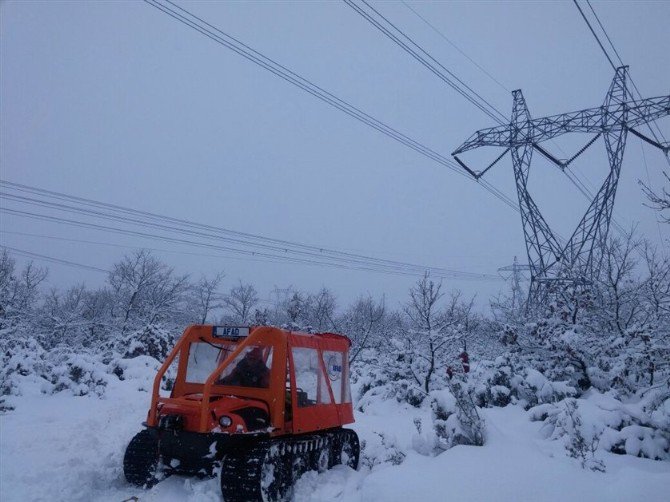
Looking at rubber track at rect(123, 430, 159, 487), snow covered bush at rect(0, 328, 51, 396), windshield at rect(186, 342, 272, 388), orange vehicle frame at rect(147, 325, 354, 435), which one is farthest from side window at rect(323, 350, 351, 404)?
snow covered bush at rect(0, 328, 51, 396)

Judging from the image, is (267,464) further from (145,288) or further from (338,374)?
(145,288)

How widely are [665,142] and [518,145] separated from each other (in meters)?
6.06

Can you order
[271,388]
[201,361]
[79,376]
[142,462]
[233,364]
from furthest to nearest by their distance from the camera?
1. [79,376]
2. [201,361]
3. [233,364]
4. [271,388]
5. [142,462]

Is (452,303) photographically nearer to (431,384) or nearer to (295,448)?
(431,384)

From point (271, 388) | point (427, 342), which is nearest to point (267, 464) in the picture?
point (271, 388)

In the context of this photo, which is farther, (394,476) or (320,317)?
(320,317)

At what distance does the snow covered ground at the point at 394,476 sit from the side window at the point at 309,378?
1.12 meters

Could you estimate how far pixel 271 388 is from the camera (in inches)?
267

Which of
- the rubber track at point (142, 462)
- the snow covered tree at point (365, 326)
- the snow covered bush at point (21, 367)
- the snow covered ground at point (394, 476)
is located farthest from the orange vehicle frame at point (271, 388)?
the snow covered tree at point (365, 326)

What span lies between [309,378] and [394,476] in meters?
2.15

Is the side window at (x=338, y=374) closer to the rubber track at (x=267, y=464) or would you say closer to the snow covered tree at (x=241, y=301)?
the rubber track at (x=267, y=464)

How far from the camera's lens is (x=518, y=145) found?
1748 centimetres

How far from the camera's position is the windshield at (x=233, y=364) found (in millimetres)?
7082

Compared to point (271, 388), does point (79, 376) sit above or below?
below
